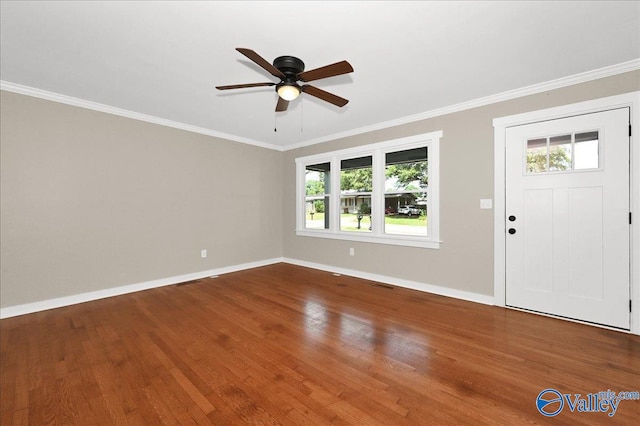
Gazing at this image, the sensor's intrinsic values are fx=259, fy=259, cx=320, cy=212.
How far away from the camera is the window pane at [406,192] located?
4.06m

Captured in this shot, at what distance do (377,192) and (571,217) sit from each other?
96.6 inches

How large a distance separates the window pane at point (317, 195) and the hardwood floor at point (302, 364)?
8.06ft

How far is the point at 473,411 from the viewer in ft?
5.25

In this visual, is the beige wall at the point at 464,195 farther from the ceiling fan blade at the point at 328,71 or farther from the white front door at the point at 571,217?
the ceiling fan blade at the point at 328,71

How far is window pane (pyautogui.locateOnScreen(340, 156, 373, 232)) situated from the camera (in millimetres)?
4742

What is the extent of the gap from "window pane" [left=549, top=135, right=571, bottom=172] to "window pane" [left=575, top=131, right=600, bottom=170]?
0.07m

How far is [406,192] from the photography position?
4230mm

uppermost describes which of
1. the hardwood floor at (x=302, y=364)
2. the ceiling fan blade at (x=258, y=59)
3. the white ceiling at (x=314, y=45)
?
the white ceiling at (x=314, y=45)

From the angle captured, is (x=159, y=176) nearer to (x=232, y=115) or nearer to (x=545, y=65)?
(x=232, y=115)

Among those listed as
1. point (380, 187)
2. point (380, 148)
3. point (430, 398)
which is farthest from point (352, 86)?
point (430, 398)

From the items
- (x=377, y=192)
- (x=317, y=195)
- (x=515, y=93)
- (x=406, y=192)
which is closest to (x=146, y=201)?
(x=317, y=195)

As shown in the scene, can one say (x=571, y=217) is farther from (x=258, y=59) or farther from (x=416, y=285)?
(x=258, y=59)

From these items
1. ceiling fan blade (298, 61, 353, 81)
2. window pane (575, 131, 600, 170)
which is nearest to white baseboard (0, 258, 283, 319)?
ceiling fan blade (298, 61, 353, 81)

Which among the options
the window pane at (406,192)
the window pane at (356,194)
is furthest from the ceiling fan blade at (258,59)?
the window pane at (356,194)
